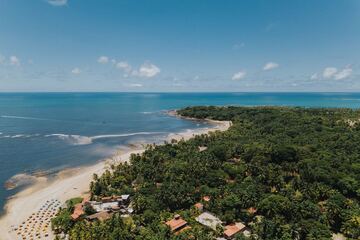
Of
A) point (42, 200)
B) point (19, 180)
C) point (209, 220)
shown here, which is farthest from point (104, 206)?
point (19, 180)

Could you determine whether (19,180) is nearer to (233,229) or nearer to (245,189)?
(233,229)

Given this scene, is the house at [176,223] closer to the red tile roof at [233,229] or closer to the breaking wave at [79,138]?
the red tile roof at [233,229]

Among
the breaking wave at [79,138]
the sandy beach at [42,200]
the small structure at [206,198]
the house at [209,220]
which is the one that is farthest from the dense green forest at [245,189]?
the breaking wave at [79,138]

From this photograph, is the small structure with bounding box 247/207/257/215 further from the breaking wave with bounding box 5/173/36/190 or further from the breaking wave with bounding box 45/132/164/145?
the breaking wave with bounding box 45/132/164/145

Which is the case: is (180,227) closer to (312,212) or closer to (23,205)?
(312,212)

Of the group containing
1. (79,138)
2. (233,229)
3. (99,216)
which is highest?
(79,138)

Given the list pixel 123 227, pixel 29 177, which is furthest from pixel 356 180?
pixel 29 177
